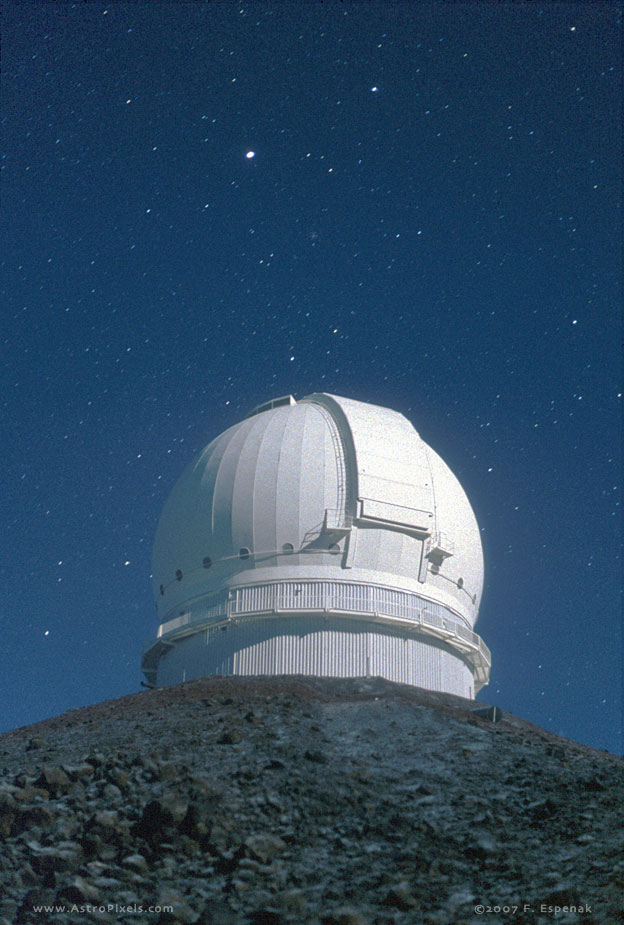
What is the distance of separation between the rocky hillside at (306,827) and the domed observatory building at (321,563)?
6.50 metres

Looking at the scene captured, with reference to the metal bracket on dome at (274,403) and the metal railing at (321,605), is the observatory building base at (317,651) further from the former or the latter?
the metal bracket on dome at (274,403)

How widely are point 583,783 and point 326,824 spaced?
12.3 ft

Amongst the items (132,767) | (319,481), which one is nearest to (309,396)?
(319,481)

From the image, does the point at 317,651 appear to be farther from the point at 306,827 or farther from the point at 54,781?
the point at 306,827

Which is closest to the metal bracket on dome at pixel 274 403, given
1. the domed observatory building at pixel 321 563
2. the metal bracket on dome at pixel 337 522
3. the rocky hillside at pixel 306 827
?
the domed observatory building at pixel 321 563

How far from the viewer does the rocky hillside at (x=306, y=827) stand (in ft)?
28.8

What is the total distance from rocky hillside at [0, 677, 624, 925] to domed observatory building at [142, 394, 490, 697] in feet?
21.3

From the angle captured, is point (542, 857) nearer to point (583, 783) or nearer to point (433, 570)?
point (583, 783)

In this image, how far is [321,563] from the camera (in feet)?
75.3

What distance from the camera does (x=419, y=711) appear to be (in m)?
17.6

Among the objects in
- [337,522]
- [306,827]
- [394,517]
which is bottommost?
[306,827]

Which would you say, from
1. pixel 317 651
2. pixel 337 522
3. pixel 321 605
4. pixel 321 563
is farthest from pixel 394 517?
pixel 317 651

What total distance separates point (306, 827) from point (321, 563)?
1248 cm

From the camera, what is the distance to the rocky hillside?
877 cm
